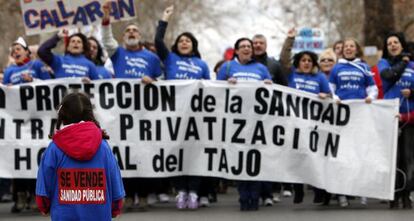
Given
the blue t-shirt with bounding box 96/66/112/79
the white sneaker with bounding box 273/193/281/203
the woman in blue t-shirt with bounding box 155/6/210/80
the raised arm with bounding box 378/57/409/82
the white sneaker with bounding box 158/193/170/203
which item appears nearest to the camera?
the raised arm with bounding box 378/57/409/82

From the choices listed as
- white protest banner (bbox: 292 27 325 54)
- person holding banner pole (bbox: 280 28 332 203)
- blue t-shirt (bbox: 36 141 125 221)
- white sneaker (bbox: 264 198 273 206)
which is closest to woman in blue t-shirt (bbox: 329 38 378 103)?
person holding banner pole (bbox: 280 28 332 203)

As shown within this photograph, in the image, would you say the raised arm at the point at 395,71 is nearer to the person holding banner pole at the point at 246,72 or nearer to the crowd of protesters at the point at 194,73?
the crowd of protesters at the point at 194,73

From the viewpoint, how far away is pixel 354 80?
16109mm

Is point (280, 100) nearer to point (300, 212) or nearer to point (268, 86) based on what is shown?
point (268, 86)

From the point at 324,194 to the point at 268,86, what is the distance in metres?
1.68

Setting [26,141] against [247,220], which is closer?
[247,220]

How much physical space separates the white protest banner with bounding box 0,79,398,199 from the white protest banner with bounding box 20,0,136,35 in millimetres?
1089

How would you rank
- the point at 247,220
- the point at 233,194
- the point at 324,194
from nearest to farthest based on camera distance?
1. the point at 247,220
2. the point at 324,194
3. the point at 233,194

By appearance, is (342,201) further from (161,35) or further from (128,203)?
(161,35)

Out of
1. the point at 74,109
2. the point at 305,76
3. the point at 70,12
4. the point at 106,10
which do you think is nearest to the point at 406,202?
the point at 305,76

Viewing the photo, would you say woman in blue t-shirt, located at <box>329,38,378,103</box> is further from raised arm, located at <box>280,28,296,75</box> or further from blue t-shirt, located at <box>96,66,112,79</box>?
blue t-shirt, located at <box>96,66,112,79</box>

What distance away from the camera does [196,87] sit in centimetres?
1556

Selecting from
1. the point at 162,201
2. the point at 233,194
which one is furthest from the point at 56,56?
the point at 233,194

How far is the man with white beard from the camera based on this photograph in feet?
50.9
